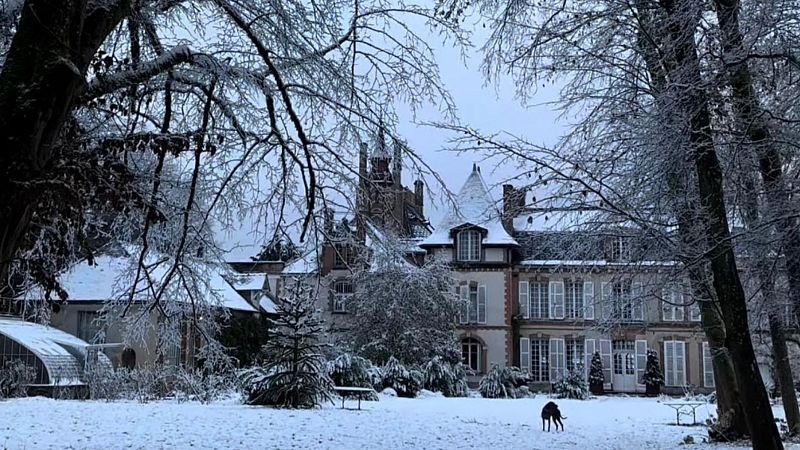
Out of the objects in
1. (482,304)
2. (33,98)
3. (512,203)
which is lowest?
(33,98)

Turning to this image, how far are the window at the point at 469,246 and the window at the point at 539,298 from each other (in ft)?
9.53

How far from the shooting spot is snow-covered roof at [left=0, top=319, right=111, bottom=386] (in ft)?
66.6

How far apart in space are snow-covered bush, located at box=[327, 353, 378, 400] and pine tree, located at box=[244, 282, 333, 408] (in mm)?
4528

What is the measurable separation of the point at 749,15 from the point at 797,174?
253 cm

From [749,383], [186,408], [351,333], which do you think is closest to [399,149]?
[749,383]

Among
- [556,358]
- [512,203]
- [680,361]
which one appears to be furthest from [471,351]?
[512,203]

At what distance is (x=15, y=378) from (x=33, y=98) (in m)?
16.4

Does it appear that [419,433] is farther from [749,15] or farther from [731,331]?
[749,15]

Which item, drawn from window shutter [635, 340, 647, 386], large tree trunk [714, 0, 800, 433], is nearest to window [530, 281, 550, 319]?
window shutter [635, 340, 647, 386]

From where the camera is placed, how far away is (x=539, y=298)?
1382 inches

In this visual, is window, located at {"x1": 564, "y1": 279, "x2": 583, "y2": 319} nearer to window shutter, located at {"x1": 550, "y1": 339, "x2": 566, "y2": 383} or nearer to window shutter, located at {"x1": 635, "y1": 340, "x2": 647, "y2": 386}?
window shutter, located at {"x1": 550, "y1": 339, "x2": 566, "y2": 383}

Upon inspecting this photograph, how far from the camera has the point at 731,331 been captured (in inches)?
320

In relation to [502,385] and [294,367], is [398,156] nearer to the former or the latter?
[294,367]

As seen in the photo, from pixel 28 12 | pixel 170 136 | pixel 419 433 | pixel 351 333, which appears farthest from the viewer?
pixel 351 333
